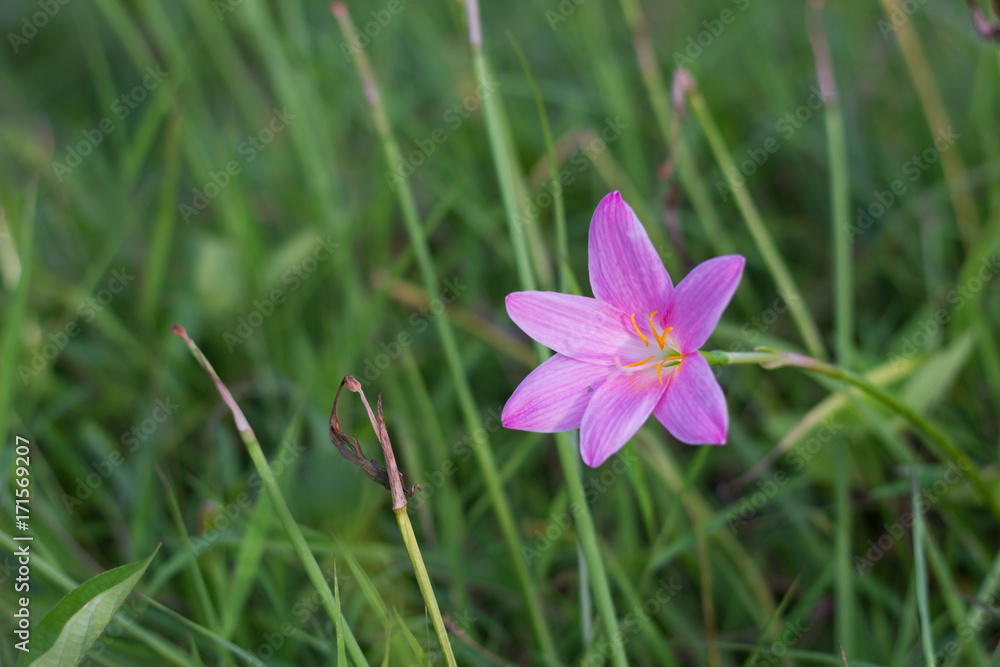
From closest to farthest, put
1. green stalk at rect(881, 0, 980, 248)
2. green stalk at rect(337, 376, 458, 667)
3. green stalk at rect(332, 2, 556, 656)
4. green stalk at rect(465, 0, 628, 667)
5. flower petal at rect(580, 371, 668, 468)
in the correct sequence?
1. green stalk at rect(337, 376, 458, 667)
2. flower petal at rect(580, 371, 668, 468)
3. green stalk at rect(465, 0, 628, 667)
4. green stalk at rect(332, 2, 556, 656)
5. green stalk at rect(881, 0, 980, 248)

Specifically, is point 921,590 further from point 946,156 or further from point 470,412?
point 946,156

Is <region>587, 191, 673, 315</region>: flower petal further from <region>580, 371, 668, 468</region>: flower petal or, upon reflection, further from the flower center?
<region>580, 371, 668, 468</region>: flower petal

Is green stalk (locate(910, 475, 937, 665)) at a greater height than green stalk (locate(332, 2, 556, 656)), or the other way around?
green stalk (locate(332, 2, 556, 656))

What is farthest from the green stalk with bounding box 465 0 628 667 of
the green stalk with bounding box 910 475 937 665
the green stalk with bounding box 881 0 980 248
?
the green stalk with bounding box 881 0 980 248

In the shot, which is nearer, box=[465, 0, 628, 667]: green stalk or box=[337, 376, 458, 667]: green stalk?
box=[337, 376, 458, 667]: green stalk

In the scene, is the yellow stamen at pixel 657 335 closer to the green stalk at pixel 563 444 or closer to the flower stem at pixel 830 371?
the flower stem at pixel 830 371

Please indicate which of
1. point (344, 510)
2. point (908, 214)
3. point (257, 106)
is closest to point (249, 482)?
point (344, 510)

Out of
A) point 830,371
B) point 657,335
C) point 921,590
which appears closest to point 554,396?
point 657,335
